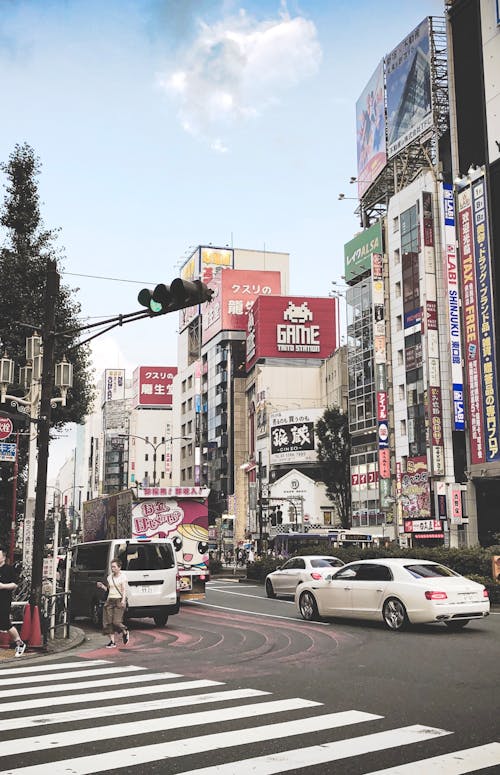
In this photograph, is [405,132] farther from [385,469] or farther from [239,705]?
[239,705]

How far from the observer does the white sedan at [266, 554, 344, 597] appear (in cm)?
2581

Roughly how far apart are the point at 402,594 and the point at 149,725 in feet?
30.5

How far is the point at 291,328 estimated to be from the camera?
96438 millimetres

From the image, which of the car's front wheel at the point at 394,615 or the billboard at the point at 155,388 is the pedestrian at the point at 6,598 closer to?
the car's front wheel at the point at 394,615

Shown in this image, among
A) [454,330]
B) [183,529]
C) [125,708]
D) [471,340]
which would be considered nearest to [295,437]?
[454,330]

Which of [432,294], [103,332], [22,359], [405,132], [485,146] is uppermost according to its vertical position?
[405,132]

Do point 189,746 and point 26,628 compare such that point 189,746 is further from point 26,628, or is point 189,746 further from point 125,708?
point 26,628

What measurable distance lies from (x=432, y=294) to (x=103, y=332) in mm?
45848

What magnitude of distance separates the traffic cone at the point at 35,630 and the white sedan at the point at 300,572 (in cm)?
1228

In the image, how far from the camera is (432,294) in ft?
189

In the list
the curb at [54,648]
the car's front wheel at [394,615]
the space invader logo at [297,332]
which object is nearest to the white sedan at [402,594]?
the car's front wheel at [394,615]

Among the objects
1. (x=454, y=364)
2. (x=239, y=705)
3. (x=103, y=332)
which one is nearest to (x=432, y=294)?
(x=454, y=364)

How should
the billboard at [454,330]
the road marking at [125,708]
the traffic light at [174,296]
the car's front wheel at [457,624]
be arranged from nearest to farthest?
the road marking at [125,708] → the traffic light at [174,296] → the car's front wheel at [457,624] → the billboard at [454,330]

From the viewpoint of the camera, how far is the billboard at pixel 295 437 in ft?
276
